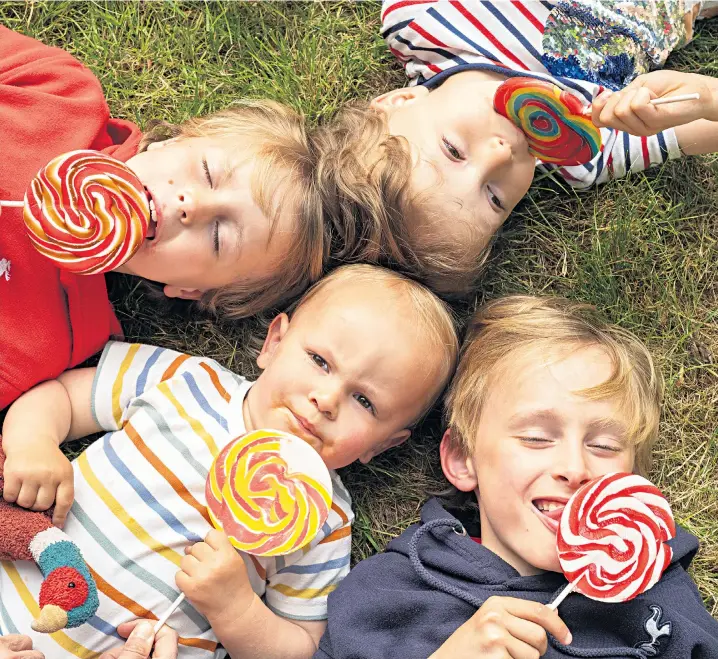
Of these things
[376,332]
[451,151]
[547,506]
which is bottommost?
[547,506]

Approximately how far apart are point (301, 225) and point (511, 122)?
2.52 ft

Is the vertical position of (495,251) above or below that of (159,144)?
below

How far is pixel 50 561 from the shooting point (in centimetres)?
250

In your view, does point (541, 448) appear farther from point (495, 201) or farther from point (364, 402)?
point (495, 201)

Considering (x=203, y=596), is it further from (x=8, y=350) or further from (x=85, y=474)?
(x=8, y=350)

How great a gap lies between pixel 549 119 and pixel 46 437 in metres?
1.84

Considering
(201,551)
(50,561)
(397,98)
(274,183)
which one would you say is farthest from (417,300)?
(50,561)

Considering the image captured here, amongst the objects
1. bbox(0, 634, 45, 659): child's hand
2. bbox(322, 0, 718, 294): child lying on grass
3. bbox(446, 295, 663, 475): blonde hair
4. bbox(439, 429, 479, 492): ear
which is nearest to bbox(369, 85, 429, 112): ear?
bbox(322, 0, 718, 294): child lying on grass

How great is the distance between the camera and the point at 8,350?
9.02ft

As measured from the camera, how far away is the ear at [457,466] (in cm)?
283

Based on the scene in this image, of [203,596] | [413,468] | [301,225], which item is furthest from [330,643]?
[301,225]

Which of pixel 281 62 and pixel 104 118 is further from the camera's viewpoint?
pixel 281 62

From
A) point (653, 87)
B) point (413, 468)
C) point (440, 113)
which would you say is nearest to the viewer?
point (653, 87)

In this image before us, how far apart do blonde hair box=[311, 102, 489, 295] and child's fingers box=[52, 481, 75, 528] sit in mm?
1128
